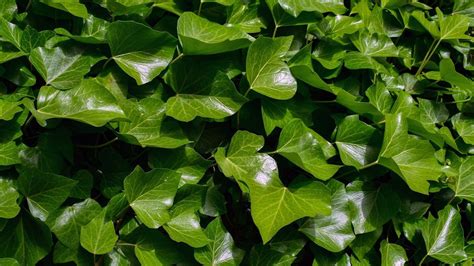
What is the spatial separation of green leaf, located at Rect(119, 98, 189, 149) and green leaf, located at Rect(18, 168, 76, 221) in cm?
16

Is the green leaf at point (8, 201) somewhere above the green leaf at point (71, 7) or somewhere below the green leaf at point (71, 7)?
below

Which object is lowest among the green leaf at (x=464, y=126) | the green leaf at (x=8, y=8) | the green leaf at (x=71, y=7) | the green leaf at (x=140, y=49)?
the green leaf at (x=464, y=126)

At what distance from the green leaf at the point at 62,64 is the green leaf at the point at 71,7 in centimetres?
8

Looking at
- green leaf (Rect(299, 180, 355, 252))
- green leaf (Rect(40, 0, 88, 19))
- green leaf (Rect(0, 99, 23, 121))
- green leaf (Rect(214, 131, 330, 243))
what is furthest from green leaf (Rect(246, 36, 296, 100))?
green leaf (Rect(0, 99, 23, 121))

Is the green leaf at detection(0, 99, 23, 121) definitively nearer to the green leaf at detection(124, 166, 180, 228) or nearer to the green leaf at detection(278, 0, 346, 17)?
the green leaf at detection(124, 166, 180, 228)

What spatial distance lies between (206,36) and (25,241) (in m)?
0.58

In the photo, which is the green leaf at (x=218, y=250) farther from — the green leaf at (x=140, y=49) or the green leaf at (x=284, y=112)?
the green leaf at (x=140, y=49)

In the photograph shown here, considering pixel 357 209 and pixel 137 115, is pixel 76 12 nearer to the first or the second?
pixel 137 115

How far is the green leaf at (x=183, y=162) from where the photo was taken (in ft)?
4.01

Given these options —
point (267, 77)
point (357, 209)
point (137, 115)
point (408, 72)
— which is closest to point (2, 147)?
point (137, 115)

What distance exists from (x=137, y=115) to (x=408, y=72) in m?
0.95

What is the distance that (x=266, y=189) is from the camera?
1195 mm

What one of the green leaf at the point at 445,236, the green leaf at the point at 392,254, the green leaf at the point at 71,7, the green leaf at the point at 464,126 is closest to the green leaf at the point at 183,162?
the green leaf at the point at 71,7

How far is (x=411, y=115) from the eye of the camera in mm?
1481
